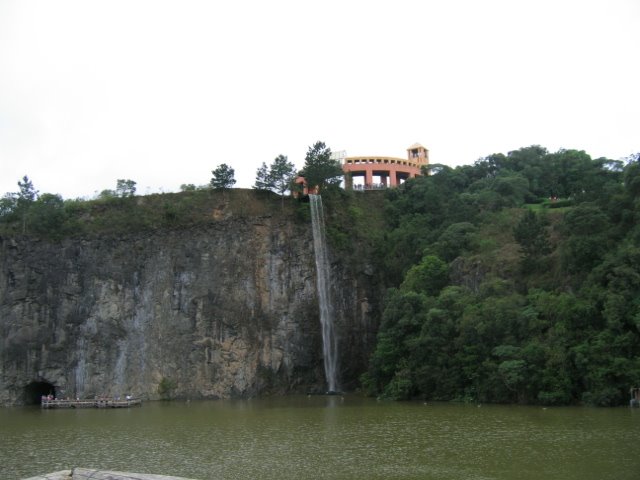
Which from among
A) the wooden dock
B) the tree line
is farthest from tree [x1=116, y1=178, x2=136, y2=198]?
the wooden dock

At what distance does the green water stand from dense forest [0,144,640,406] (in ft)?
8.83

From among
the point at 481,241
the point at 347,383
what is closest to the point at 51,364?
the point at 347,383

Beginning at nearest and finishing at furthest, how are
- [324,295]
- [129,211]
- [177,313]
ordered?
[177,313] → [324,295] → [129,211]

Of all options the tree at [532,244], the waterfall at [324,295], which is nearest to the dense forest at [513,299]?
the tree at [532,244]

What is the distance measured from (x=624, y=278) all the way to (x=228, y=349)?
88.4 ft

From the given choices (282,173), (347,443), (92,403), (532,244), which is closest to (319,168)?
(282,173)

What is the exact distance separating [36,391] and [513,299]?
1362 inches

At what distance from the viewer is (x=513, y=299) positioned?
38.6 metres

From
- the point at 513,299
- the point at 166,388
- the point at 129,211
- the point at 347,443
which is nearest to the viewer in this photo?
the point at 347,443

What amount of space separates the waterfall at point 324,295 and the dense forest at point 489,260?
1083 mm

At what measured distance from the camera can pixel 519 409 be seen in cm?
3288

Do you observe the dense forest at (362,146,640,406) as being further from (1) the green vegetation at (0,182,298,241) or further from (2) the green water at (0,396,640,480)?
(1) the green vegetation at (0,182,298,241)

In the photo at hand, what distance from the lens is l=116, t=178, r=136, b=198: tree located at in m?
55.8

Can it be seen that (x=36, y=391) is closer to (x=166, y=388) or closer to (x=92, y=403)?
(x=92, y=403)
